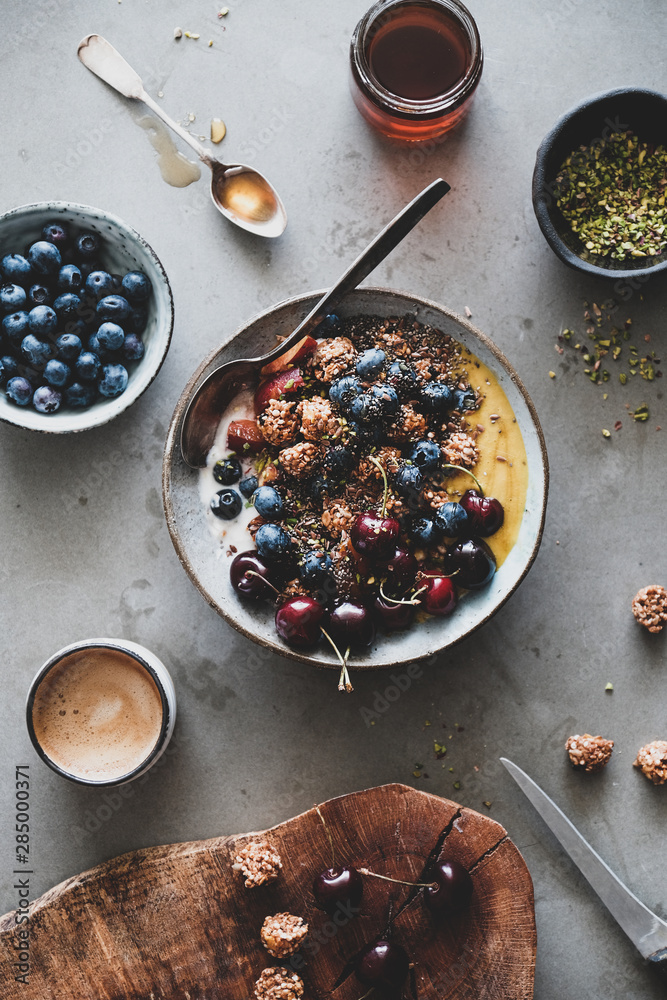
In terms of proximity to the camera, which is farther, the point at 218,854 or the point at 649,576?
the point at 649,576

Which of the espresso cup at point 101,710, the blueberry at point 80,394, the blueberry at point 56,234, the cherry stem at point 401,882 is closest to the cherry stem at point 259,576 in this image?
the espresso cup at point 101,710

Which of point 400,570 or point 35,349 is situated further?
point 35,349

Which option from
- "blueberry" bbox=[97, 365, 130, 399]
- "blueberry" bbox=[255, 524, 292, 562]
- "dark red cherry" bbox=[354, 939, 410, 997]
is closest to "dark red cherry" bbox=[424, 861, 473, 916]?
"dark red cherry" bbox=[354, 939, 410, 997]

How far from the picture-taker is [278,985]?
1.84 metres

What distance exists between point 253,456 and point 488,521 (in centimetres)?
58

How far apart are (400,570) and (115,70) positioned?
1491 millimetres

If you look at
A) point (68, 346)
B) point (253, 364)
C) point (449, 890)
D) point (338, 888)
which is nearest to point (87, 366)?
point (68, 346)

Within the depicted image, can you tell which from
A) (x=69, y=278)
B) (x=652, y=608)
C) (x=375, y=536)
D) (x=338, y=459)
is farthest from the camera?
(x=652, y=608)

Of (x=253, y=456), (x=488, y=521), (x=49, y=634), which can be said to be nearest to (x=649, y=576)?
(x=488, y=521)

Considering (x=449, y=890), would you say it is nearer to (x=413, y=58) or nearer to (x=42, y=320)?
(x=42, y=320)

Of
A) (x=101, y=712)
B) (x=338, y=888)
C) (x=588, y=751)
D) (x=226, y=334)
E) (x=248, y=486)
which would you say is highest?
(x=226, y=334)

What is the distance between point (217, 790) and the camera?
205 cm

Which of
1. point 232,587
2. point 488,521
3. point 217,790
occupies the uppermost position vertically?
point 232,587

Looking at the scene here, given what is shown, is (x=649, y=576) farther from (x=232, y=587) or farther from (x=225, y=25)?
(x=225, y=25)
